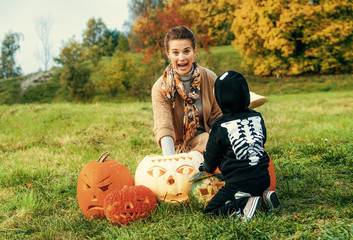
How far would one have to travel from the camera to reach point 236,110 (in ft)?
8.48

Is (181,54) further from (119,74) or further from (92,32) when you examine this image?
(92,32)

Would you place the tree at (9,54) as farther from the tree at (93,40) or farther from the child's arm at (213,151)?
the child's arm at (213,151)

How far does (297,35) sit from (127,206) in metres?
22.6

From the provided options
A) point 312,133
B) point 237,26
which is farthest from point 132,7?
point 312,133

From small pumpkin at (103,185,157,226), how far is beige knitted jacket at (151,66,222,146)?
3.30ft

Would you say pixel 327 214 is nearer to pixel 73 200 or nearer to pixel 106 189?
pixel 106 189

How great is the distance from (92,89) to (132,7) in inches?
1115

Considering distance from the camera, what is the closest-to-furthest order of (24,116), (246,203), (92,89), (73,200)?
(246,203) → (73,200) → (24,116) → (92,89)

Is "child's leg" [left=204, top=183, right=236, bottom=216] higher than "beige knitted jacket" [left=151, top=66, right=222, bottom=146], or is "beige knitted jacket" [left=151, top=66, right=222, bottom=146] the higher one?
"beige knitted jacket" [left=151, top=66, right=222, bottom=146]

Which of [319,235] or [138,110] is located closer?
[319,235]

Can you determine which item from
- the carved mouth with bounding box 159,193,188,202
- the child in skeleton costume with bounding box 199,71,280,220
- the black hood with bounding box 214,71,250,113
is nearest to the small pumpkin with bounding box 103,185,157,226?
the carved mouth with bounding box 159,193,188,202

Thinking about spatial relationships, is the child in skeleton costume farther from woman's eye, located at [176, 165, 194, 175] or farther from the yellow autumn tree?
the yellow autumn tree

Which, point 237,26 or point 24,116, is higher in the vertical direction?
point 237,26

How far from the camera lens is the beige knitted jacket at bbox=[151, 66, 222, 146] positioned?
3693mm
